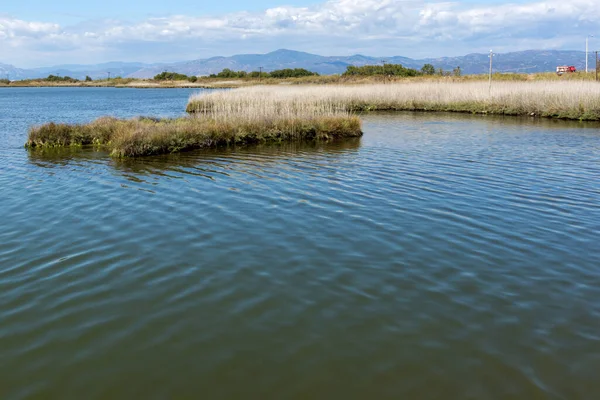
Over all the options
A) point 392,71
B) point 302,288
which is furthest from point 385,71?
point 302,288

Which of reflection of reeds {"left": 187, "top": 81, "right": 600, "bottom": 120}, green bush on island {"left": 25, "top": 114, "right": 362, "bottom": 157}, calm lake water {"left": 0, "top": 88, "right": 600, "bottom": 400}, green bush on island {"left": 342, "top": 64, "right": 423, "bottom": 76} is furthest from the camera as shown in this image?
green bush on island {"left": 342, "top": 64, "right": 423, "bottom": 76}

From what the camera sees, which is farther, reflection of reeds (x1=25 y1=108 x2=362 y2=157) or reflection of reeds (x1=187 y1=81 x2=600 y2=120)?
reflection of reeds (x1=187 y1=81 x2=600 y2=120)

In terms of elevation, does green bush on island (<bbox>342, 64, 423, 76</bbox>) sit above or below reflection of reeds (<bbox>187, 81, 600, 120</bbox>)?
above

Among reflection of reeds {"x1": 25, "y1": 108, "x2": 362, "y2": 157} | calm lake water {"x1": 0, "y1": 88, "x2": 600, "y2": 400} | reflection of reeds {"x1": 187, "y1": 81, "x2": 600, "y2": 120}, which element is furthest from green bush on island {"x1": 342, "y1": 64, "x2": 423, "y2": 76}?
calm lake water {"x1": 0, "y1": 88, "x2": 600, "y2": 400}

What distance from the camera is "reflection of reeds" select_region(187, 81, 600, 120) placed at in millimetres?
26453

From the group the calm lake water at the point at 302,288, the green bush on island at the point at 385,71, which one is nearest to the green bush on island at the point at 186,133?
the calm lake water at the point at 302,288

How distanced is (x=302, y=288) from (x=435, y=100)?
3117 cm

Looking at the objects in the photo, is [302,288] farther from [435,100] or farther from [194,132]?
[435,100]

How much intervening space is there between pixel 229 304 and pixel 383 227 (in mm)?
3346

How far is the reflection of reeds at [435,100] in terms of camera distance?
86.8ft

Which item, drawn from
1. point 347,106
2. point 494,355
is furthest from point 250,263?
point 347,106

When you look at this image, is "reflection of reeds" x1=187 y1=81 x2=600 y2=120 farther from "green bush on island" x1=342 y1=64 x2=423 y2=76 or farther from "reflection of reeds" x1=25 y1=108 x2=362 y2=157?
"green bush on island" x1=342 y1=64 x2=423 y2=76

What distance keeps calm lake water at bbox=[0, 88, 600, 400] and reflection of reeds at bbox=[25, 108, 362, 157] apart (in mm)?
4533

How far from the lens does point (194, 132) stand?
58.2 feet
